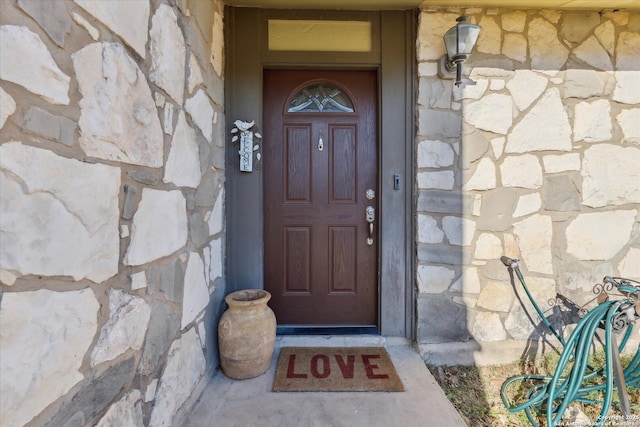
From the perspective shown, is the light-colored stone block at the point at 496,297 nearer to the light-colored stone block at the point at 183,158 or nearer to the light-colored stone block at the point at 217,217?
the light-colored stone block at the point at 217,217

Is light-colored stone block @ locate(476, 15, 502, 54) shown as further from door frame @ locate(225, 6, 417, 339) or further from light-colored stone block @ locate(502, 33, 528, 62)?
door frame @ locate(225, 6, 417, 339)

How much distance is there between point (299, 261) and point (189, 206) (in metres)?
1.01

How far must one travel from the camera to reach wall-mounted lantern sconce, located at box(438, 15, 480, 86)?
6.46 ft

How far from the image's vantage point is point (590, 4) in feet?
6.97

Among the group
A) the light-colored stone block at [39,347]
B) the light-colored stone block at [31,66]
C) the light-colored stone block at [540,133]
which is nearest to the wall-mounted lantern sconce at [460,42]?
the light-colored stone block at [540,133]

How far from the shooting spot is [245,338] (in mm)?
1862

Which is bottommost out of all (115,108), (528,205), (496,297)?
(496,297)

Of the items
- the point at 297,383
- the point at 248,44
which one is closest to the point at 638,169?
the point at 297,383

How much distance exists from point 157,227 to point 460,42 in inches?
78.4

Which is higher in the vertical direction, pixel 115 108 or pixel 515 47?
pixel 515 47

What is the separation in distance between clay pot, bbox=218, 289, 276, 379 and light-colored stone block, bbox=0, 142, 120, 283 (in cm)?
92

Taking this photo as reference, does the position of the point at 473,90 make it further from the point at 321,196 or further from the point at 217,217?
the point at 217,217

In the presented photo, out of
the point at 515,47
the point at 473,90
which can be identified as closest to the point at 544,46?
the point at 515,47

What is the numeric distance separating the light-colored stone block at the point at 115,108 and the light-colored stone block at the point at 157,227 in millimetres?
158
